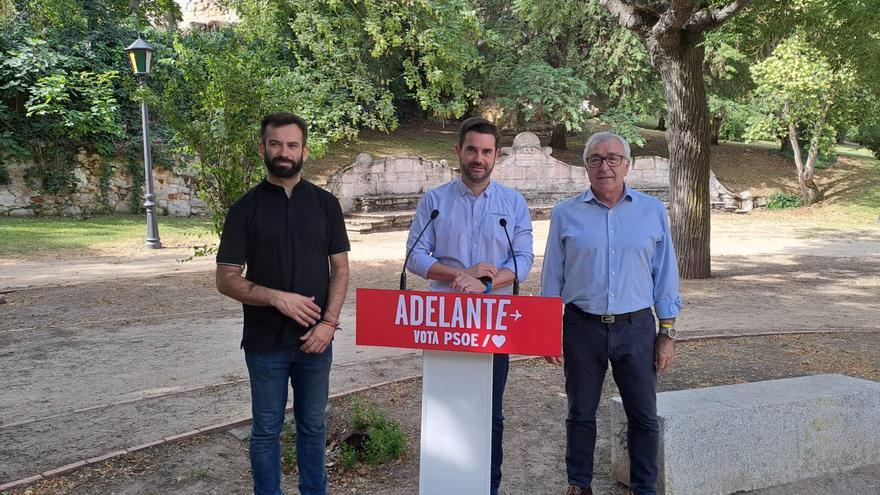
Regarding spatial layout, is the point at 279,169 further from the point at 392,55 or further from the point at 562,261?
the point at 392,55

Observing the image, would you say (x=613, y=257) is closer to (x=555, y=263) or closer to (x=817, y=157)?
(x=555, y=263)

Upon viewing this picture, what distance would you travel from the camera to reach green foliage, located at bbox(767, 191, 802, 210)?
78.7ft

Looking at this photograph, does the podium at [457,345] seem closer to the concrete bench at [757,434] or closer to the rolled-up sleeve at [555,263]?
the rolled-up sleeve at [555,263]

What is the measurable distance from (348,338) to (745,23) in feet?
27.3

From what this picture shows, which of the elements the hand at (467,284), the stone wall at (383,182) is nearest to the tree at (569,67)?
the stone wall at (383,182)

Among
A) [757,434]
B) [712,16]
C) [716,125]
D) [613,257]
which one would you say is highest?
[716,125]

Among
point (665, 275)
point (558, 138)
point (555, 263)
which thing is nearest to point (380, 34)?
point (555, 263)

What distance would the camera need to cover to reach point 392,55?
953 inches

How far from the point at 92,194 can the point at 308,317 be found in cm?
1814

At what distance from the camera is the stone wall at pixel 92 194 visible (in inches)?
699

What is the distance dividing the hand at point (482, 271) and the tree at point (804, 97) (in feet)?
62.1

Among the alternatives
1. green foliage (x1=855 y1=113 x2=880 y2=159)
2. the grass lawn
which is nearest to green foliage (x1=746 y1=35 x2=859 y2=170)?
green foliage (x1=855 y1=113 x2=880 y2=159)

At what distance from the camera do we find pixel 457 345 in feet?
8.95

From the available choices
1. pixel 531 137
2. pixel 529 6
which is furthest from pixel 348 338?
pixel 529 6
